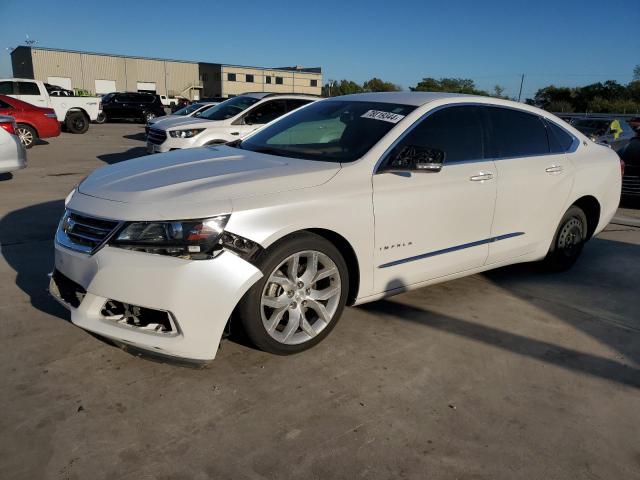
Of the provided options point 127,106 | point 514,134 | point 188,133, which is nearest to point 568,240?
point 514,134

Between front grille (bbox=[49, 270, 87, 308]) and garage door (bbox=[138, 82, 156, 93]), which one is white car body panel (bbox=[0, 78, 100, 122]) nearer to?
front grille (bbox=[49, 270, 87, 308])

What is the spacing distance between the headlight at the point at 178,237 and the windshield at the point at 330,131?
1.11m

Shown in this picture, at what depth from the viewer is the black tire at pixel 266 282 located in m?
2.96

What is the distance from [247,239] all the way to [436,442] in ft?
4.61

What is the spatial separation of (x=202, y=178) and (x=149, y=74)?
66.1m

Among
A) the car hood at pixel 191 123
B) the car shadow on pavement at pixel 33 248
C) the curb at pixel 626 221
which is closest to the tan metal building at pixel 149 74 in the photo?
the car hood at pixel 191 123

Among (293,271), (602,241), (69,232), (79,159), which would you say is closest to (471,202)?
(293,271)

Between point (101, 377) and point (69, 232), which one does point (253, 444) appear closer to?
point (101, 377)

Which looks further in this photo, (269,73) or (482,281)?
(269,73)

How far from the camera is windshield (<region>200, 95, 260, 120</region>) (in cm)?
1036

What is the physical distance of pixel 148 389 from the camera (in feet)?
9.56

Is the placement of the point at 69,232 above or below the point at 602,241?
above

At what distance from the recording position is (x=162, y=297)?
2.74 metres

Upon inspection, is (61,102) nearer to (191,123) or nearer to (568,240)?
(191,123)
